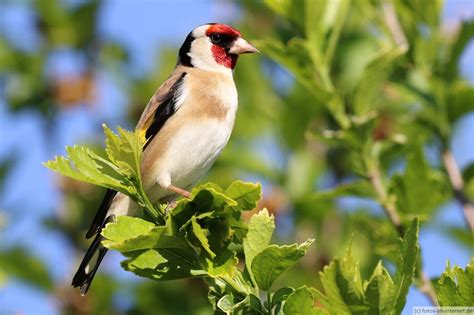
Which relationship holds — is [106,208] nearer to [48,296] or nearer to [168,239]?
[168,239]

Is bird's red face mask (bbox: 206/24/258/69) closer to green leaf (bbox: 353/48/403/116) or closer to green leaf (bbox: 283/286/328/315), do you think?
green leaf (bbox: 353/48/403/116)

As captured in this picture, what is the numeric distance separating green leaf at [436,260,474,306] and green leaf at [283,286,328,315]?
11.7 inches

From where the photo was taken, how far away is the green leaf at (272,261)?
2.08 metres

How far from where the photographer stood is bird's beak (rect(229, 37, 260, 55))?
147 inches

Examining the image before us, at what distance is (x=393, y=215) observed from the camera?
2963 mm

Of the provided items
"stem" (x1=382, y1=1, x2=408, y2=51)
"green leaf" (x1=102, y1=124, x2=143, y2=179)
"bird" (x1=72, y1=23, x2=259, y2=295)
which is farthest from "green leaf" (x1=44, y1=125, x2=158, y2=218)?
"stem" (x1=382, y1=1, x2=408, y2=51)

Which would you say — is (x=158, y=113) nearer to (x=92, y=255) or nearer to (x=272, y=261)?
(x=92, y=255)

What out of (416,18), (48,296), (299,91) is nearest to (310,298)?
(416,18)

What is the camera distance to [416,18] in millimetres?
3510

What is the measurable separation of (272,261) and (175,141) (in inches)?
50.4

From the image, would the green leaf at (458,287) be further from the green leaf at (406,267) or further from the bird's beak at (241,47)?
the bird's beak at (241,47)

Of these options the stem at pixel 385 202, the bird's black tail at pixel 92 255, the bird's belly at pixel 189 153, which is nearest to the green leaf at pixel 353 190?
the stem at pixel 385 202

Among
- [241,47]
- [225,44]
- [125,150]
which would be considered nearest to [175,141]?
[241,47]

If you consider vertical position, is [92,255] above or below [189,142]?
below
